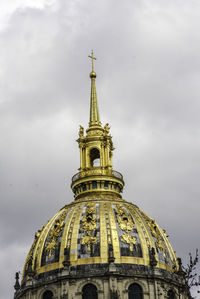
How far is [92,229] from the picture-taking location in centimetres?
8925

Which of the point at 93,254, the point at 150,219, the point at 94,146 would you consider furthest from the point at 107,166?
the point at 93,254

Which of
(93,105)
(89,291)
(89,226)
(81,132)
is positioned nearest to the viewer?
(89,291)

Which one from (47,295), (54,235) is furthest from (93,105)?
(47,295)

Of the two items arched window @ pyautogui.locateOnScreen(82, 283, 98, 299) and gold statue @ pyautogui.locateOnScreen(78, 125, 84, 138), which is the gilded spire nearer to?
gold statue @ pyautogui.locateOnScreen(78, 125, 84, 138)

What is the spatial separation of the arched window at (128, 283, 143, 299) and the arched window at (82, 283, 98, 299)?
4293 millimetres

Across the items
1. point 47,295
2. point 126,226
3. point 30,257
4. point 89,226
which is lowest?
point 47,295

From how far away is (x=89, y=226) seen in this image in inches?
3529

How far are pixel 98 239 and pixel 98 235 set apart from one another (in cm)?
63

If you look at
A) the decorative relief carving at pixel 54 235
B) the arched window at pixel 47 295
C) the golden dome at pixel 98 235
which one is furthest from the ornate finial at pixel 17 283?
the decorative relief carving at pixel 54 235

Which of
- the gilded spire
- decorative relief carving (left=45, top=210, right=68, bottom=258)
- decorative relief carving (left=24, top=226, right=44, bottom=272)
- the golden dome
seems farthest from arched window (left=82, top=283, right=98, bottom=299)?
the gilded spire

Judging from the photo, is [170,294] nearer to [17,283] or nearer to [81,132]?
[17,283]

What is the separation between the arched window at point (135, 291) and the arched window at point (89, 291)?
4.29 metres

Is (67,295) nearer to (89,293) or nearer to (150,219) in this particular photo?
(89,293)

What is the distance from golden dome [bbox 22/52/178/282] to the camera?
287 ft
